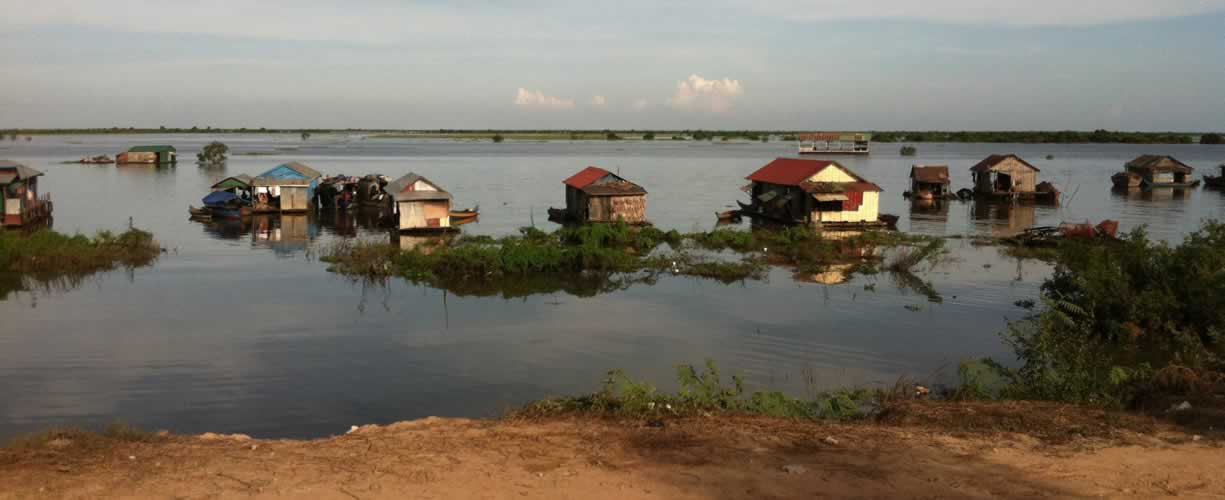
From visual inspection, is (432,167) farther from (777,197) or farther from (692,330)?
(692,330)

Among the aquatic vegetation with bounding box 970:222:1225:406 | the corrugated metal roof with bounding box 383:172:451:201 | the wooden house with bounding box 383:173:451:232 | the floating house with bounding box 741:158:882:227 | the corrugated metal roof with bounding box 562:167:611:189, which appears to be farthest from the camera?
the corrugated metal roof with bounding box 562:167:611:189

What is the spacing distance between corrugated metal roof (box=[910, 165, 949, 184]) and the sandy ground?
37636 millimetres

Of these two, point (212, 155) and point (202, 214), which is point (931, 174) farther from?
point (212, 155)

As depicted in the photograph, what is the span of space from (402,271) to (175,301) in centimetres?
524

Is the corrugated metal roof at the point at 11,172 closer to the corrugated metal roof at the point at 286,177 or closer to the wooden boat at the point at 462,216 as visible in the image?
the corrugated metal roof at the point at 286,177

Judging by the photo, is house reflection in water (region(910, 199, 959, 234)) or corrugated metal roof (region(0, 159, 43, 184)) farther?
house reflection in water (region(910, 199, 959, 234))

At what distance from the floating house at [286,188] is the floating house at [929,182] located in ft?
92.0

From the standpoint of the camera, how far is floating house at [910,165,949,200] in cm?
4519

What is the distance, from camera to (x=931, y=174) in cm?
4584

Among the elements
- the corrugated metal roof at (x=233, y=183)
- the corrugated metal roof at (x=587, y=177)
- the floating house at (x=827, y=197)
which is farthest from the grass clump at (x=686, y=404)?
the corrugated metal roof at (x=233, y=183)

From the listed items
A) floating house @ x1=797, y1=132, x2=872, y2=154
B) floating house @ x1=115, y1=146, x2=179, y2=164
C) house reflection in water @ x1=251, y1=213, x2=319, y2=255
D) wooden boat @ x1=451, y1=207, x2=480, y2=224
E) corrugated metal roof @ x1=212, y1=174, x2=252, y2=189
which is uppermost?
floating house @ x1=797, y1=132, x2=872, y2=154

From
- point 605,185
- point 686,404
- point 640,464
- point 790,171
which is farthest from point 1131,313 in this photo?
point 790,171

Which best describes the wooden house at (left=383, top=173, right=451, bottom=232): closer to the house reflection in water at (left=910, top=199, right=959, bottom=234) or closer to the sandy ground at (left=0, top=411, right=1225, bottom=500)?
the house reflection in water at (left=910, top=199, right=959, bottom=234)

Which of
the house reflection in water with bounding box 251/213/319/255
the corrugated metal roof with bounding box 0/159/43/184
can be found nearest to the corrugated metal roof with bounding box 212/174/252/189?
the house reflection in water with bounding box 251/213/319/255
